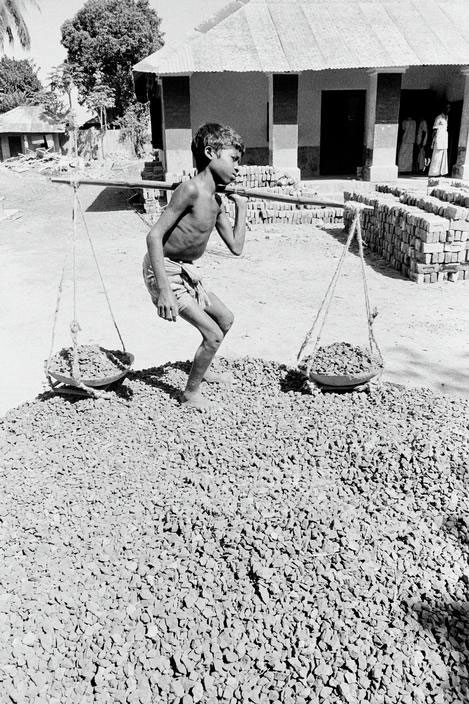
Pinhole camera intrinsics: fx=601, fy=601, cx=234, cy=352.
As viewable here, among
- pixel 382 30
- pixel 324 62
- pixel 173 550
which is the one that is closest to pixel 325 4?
pixel 382 30

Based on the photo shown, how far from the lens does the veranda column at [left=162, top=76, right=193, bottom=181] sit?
1443cm

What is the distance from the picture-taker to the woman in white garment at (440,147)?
15.5 meters

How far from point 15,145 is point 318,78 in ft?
77.4

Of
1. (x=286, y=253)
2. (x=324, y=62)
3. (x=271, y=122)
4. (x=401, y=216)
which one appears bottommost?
(x=286, y=253)

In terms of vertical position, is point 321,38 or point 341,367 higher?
point 321,38

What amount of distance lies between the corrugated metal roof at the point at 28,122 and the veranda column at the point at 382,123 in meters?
23.4

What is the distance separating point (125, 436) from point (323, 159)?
52.9 feet

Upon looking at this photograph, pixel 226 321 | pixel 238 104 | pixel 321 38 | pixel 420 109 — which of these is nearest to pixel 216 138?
pixel 226 321

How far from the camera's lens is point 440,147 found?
1573 centimetres

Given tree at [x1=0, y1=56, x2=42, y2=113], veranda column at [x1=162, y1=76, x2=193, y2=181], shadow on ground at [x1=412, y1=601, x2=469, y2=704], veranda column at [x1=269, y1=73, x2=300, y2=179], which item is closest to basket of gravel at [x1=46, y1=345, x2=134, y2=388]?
shadow on ground at [x1=412, y1=601, x2=469, y2=704]

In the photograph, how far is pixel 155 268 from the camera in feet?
12.0

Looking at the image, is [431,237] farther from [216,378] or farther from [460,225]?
[216,378]

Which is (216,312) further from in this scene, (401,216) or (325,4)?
(325,4)

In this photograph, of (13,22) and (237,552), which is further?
(13,22)
